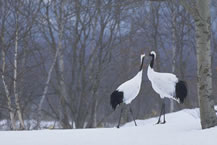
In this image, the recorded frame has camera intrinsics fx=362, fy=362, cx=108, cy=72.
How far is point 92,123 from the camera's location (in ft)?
44.0

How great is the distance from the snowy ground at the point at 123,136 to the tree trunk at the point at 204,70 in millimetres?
295

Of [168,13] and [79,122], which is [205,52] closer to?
[79,122]

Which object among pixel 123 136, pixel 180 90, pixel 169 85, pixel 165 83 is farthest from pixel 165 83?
pixel 123 136

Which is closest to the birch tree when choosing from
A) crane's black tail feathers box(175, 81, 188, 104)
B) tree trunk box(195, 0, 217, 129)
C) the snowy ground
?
tree trunk box(195, 0, 217, 129)

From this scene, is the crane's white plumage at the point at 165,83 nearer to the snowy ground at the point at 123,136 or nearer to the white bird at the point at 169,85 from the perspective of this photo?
the white bird at the point at 169,85

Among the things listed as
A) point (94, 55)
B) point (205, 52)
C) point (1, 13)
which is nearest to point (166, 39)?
point (94, 55)

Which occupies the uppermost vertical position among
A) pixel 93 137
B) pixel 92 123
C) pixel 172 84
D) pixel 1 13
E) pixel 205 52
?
pixel 1 13

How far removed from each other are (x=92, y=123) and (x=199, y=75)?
7131 millimetres

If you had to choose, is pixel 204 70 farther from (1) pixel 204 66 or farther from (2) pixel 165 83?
(2) pixel 165 83

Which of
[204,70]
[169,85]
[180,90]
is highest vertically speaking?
[204,70]

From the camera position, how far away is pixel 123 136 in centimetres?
708

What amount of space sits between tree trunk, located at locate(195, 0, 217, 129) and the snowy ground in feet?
0.97

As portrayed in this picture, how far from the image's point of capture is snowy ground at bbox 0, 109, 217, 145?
6.33 m

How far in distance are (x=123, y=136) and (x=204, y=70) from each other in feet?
6.59
